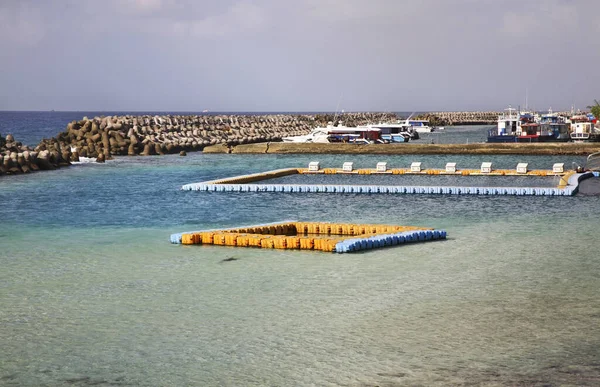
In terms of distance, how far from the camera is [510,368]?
10.5 meters

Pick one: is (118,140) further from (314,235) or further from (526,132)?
(314,235)

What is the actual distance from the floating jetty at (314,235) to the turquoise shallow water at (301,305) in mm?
465

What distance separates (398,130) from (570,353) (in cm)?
7903

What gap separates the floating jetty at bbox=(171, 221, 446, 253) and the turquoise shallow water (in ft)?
1.52

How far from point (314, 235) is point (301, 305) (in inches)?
317

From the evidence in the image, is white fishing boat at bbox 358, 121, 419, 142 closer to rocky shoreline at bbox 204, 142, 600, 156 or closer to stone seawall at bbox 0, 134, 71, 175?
rocky shoreline at bbox 204, 142, 600, 156

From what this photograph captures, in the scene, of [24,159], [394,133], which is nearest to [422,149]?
[394,133]

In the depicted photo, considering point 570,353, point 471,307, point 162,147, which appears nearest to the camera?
point 570,353

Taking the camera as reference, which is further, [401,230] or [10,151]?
[10,151]

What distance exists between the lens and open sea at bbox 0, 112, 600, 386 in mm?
10641

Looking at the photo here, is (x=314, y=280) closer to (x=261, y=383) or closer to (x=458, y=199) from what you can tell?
(x=261, y=383)

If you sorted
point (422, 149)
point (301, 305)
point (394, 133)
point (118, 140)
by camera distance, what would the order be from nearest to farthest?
point (301, 305), point (422, 149), point (118, 140), point (394, 133)

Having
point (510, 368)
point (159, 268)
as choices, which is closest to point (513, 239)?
point (159, 268)

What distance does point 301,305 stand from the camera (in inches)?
554
